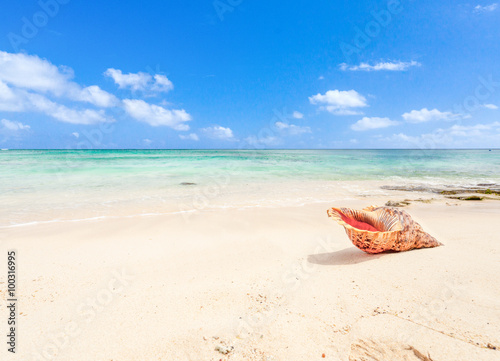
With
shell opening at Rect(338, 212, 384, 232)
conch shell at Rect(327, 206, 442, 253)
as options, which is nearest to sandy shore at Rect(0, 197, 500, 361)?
conch shell at Rect(327, 206, 442, 253)

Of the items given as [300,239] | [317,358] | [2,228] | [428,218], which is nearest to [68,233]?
[2,228]

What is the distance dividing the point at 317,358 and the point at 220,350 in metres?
0.77

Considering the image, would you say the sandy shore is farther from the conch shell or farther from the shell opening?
the shell opening

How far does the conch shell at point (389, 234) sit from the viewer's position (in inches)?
141

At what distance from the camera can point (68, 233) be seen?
5.31 m

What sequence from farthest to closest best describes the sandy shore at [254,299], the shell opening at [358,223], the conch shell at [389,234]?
the shell opening at [358,223] < the conch shell at [389,234] < the sandy shore at [254,299]

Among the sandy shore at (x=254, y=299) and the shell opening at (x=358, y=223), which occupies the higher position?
the shell opening at (x=358, y=223)

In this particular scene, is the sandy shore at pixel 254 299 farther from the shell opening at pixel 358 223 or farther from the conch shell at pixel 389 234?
the shell opening at pixel 358 223

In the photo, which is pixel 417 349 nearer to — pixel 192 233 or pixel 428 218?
pixel 192 233

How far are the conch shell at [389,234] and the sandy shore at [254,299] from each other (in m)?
0.15

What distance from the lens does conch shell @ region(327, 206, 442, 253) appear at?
3.58 m

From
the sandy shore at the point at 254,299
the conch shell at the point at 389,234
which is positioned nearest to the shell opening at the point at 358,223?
the conch shell at the point at 389,234

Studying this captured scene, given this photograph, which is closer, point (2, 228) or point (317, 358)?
point (317, 358)

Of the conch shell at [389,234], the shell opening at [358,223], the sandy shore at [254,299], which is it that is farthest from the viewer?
the shell opening at [358,223]
